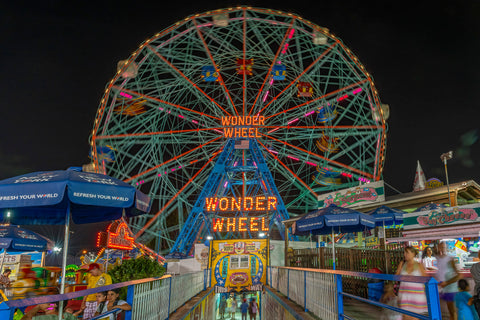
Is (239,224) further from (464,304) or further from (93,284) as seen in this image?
(464,304)

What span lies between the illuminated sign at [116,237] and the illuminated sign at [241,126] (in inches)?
301

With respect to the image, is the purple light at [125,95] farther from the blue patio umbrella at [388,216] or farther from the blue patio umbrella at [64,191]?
the blue patio umbrella at [64,191]

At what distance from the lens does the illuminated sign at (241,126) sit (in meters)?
21.3

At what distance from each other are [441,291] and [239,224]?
1669cm

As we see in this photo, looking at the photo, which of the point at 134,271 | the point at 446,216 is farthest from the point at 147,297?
the point at 446,216

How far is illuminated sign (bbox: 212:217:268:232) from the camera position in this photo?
21.6 m

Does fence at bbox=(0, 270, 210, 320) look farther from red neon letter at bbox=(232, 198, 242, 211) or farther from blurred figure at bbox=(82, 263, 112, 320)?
red neon letter at bbox=(232, 198, 242, 211)

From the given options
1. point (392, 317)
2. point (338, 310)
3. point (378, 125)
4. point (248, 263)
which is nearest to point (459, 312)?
point (392, 317)

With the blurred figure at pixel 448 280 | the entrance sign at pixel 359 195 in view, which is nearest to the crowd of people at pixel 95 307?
the blurred figure at pixel 448 280

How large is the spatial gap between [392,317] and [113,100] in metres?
18.2

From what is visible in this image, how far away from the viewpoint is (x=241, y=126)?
840 inches

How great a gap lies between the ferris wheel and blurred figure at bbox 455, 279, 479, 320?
1518 cm

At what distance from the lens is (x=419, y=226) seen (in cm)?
1045

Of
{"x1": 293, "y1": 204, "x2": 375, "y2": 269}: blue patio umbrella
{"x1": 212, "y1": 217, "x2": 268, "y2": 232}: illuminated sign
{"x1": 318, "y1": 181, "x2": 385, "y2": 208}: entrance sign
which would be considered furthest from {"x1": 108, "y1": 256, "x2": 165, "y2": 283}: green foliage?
{"x1": 212, "y1": 217, "x2": 268, "y2": 232}: illuminated sign
